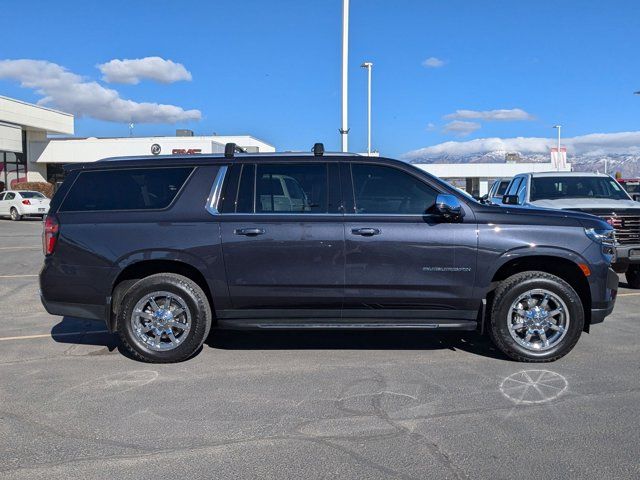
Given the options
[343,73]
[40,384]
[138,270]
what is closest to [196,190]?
[138,270]

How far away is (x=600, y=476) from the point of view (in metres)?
3.37

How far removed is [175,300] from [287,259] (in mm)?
1166

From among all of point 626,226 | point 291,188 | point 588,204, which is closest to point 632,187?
point 588,204

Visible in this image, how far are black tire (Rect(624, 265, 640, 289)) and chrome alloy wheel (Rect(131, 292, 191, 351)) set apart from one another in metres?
7.48

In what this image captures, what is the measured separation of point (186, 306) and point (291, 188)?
1503mm

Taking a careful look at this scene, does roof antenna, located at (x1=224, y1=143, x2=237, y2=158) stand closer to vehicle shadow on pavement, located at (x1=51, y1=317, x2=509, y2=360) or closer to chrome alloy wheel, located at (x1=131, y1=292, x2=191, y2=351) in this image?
chrome alloy wheel, located at (x1=131, y1=292, x2=191, y2=351)

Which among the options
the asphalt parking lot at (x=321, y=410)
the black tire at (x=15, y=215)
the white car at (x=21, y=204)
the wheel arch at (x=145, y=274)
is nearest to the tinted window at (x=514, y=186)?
the asphalt parking lot at (x=321, y=410)

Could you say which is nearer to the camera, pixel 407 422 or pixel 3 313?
pixel 407 422

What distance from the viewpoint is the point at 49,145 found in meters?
38.0

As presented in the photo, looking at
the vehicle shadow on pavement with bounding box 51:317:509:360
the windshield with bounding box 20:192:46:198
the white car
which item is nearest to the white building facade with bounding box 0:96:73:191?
the white car

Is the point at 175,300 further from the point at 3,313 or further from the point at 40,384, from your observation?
the point at 3,313

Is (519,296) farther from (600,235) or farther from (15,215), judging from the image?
(15,215)

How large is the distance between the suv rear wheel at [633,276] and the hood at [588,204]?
40.7 inches

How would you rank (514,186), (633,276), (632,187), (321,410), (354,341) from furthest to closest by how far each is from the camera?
1. (632,187)
2. (514,186)
3. (633,276)
4. (354,341)
5. (321,410)
